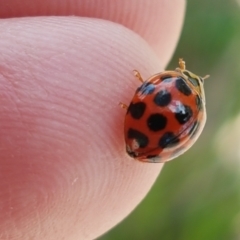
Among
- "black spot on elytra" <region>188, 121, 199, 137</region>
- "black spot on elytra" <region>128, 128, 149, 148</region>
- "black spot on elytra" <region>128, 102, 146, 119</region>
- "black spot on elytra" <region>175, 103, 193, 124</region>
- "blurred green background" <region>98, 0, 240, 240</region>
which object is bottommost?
"blurred green background" <region>98, 0, 240, 240</region>

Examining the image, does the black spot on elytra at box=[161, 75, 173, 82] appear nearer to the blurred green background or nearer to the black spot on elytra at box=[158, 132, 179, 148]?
the black spot on elytra at box=[158, 132, 179, 148]

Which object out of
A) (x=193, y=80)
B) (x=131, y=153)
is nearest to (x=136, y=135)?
(x=131, y=153)

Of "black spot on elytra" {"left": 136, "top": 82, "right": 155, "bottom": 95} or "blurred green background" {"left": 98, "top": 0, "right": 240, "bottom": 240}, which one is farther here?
"blurred green background" {"left": 98, "top": 0, "right": 240, "bottom": 240}

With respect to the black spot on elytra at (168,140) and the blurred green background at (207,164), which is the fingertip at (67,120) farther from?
the blurred green background at (207,164)

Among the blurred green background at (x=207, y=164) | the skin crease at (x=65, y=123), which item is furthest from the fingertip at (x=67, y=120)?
the blurred green background at (x=207, y=164)

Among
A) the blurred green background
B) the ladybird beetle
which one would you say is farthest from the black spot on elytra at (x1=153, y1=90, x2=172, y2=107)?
the blurred green background

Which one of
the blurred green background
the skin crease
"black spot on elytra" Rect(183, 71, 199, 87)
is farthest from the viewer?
the blurred green background

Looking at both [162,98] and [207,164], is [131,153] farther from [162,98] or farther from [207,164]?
[207,164]

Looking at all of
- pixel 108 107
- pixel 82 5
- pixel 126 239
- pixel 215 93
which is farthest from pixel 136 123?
pixel 215 93

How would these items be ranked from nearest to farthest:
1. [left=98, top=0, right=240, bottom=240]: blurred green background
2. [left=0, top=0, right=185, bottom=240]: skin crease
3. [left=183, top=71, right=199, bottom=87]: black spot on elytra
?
[left=0, top=0, right=185, bottom=240]: skin crease < [left=183, top=71, right=199, bottom=87]: black spot on elytra < [left=98, top=0, right=240, bottom=240]: blurred green background
